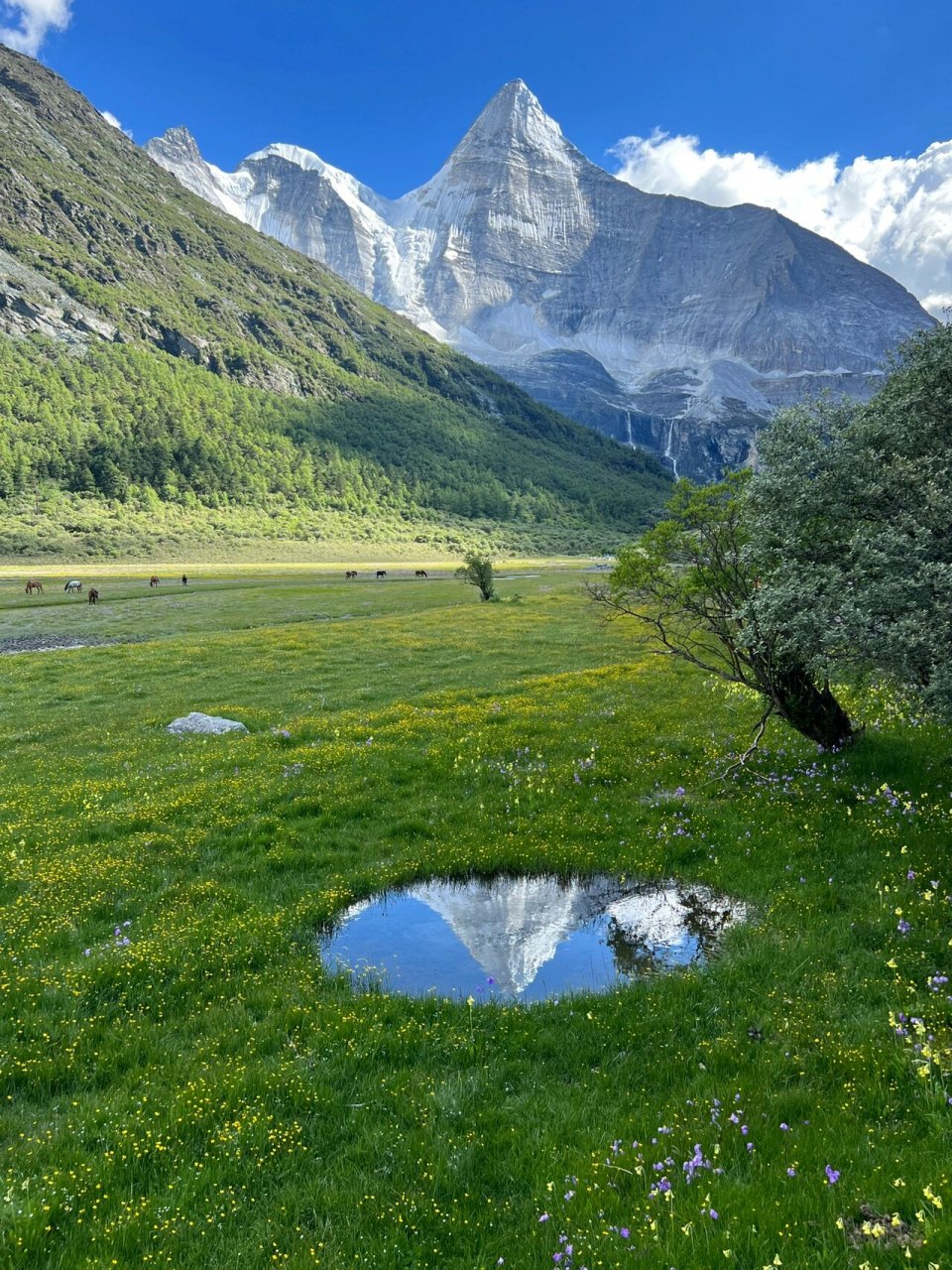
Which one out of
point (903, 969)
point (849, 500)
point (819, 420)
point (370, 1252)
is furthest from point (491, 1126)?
point (819, 420)

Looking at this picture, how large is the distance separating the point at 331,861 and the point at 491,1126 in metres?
6.85

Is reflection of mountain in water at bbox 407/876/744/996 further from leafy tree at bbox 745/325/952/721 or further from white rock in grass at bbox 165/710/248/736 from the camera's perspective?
white rock in grass at bbox 165/710/248/736

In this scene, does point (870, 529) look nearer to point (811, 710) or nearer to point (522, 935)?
point (811, 710)

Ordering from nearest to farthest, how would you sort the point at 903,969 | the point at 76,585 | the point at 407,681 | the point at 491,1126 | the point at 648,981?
the point at 491,1126 → the point at 903,969 → the point at 648,981 → the point at 407,681 → the point at 76,585

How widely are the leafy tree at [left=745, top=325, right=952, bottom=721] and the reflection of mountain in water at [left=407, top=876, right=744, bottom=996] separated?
469 cm

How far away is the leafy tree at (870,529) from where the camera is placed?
9500 millimetres

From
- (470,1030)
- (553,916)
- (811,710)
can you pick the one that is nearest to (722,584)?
(811,710)

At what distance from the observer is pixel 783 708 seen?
15.0 metres

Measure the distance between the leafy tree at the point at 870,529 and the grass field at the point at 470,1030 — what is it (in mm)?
3454

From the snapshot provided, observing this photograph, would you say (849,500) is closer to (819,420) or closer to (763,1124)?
(819,420)

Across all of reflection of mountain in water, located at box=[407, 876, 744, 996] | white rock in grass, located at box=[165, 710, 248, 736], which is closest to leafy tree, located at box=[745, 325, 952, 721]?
reflection of mountain in water, located at box=[407, 876, 744, 996]

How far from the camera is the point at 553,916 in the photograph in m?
10.9

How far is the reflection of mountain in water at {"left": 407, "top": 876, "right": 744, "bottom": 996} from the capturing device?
382 inches

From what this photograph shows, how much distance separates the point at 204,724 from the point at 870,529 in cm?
2042
